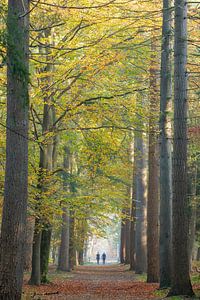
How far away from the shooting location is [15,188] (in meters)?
9.10

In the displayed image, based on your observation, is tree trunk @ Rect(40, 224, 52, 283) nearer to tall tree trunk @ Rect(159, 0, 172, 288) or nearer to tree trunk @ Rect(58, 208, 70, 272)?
tall tree trunk @ Rect(159, 0, 172, 288)

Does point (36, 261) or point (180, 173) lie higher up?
point (180, 173)

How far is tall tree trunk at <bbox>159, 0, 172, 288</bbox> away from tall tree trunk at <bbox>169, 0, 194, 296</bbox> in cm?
185

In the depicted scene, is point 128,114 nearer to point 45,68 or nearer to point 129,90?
point 129,90

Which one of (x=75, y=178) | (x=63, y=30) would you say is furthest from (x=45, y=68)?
(x=75, y=178)

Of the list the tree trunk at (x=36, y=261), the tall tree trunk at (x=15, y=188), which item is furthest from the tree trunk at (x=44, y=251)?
the tall tree trunk at (x=15, y=188)

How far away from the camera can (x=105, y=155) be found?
16.6 meters

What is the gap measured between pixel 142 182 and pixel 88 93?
9634mm

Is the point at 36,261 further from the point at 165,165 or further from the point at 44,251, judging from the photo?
the point at 165,165

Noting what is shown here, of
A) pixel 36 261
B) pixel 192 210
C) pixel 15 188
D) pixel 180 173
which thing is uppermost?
pixel 192 210

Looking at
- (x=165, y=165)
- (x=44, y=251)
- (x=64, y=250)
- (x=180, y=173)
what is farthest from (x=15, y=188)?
(x=64, y=250)

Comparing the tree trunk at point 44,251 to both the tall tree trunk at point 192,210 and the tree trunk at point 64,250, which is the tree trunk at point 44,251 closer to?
the tall tree trunk at point 192,210

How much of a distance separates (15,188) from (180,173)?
4.76 metres

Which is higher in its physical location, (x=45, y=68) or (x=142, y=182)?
(x=45, y=68)
